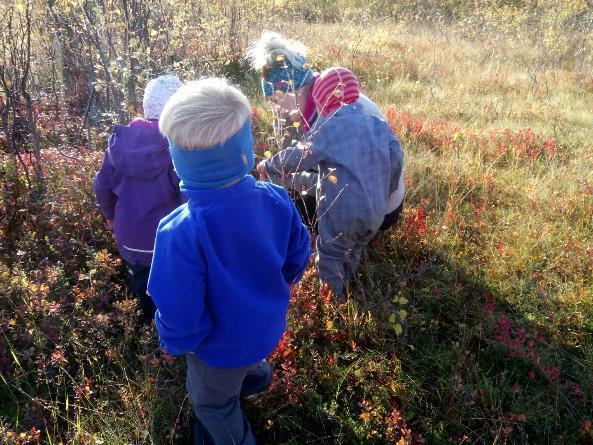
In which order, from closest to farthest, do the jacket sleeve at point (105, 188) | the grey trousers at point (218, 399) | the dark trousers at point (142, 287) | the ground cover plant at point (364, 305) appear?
the grey trousers at point (218, 399) < the ground cover plant at point (364, 305) < the jacket sleeve at point (105, 188) < the dark trousers at point (142, 287)

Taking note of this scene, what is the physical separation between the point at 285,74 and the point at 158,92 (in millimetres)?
853

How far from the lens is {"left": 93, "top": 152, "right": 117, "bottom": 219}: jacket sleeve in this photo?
2441mm

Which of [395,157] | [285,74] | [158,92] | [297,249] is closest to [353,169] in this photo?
[395,157]

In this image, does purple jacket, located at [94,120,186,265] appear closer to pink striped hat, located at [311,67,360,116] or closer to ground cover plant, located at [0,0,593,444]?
ground cover plant, located at [0,0,593,444]

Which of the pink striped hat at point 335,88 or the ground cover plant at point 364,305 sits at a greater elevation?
the pink striped hat at point 335,88

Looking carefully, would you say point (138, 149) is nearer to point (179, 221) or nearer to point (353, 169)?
point (179, 221)

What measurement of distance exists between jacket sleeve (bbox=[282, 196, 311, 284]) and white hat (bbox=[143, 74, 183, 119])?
105 centimetres

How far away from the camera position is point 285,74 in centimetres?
278

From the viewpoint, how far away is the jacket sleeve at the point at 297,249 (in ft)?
5.90

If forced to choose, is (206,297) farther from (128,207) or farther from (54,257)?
(54,257)

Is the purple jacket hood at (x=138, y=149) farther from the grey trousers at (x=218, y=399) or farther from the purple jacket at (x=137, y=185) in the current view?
the grey trousers at (x=218, y=399)

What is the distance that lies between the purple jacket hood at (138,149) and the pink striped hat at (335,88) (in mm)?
930

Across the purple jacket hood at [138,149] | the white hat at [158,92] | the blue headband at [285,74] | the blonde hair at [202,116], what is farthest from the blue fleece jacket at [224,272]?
the blue headband at [285,74]

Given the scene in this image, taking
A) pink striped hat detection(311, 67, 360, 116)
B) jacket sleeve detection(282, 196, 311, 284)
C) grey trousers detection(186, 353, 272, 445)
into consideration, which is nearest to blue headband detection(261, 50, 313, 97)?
pink striped hat detection(311, 67, 360, 116)
